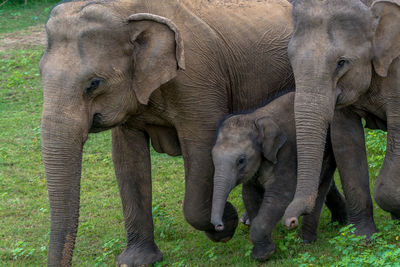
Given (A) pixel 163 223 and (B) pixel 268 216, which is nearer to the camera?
(B) pixel 268 216

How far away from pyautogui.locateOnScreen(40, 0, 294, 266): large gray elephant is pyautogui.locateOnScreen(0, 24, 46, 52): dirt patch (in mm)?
8805

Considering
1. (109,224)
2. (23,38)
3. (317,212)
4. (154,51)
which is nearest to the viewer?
(154,51)

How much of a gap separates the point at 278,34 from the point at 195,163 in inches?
51.2

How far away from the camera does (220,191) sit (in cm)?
578

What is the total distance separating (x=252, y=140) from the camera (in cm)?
604

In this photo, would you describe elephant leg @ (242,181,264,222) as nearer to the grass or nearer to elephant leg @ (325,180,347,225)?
elephant leg @ (325,180,347,225)

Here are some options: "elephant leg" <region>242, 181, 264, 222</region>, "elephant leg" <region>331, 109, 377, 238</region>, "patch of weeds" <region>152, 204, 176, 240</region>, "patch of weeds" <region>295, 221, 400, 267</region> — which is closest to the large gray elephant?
"elephant leg" <region>242, 181, 264, 222</region>

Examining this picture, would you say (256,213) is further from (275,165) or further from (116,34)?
(116,34)

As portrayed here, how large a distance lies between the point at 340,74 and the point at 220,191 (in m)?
1.19

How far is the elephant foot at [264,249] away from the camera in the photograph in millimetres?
6020

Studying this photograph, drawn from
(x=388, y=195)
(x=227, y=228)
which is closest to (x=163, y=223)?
(x=227, y=228)

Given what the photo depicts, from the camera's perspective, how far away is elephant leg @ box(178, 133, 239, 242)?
6051 millimetres

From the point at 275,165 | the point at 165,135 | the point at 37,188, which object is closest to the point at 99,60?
the point at 165,135

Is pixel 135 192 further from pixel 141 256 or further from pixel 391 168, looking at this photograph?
pixel 391 168
